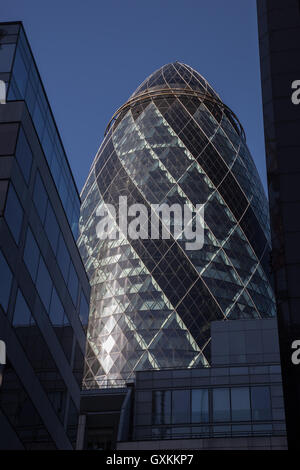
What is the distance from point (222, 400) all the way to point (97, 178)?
36.1 meters

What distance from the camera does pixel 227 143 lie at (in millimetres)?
70438

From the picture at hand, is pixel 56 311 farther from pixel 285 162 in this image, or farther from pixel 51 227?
pixel 285 162

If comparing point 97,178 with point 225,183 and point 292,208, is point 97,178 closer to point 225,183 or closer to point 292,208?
point 225,183

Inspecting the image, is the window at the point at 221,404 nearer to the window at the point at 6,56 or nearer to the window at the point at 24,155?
the window at the point at 24,155

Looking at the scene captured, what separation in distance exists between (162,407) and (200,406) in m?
2.31

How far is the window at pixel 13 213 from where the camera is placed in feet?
65.1

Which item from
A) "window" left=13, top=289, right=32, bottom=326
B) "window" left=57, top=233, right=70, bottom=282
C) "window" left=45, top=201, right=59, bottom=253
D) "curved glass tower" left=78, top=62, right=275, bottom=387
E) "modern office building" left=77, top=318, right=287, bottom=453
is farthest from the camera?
"curved glass tower" left=78, top=62, right=275, bottom=387

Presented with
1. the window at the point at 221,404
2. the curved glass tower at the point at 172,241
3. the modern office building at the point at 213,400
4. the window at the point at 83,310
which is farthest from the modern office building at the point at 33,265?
the curved glass tower at the point at 172,241

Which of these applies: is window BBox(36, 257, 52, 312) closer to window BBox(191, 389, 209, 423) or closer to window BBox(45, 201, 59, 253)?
window BBox(45, 201, 59, 253)

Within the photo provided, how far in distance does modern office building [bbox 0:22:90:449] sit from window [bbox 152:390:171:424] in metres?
11.5

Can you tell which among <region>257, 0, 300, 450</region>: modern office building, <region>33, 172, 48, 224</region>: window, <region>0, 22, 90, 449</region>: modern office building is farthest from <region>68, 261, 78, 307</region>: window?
<region>257, 0, 300, 450</region>: modern office building

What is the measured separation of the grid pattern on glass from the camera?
21547 mm

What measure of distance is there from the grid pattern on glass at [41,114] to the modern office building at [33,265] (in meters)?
0.03

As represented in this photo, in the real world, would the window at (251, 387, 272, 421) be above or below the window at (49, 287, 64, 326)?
above
